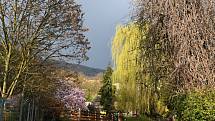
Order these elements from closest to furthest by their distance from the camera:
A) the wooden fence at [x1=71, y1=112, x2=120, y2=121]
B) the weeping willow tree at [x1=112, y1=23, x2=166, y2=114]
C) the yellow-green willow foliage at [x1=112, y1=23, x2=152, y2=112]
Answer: the weeping willow tree at [x1=112, y1=23, x2=166, y2=114]
the yellow-green willow foliage at [x1=112, y1=23, x2=152, y2=112]
the wooden fence at [x1=71, y1=112, x2=120, y2=121]

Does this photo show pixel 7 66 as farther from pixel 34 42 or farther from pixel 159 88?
pixel 159 88

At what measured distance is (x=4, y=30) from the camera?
17.9 m

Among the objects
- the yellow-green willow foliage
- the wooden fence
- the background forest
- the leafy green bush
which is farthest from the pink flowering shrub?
the leafy green bush

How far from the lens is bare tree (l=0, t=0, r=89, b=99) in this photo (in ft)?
58.7

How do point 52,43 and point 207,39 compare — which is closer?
point 207,39

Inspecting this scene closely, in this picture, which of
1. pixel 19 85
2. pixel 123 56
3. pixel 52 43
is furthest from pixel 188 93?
pixel 123 56

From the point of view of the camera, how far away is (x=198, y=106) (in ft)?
38.9

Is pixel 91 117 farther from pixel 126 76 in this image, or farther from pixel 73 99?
pixel 126 76

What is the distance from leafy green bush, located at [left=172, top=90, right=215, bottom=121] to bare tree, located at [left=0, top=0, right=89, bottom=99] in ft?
22.8

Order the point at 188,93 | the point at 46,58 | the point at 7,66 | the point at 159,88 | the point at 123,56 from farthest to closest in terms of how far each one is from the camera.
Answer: the point at 123,56, the point at 46,58, the point at 7,66, the point at 159,88, the point at 188,93

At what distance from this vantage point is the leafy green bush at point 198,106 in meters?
11.5

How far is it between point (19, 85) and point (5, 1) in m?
3.99

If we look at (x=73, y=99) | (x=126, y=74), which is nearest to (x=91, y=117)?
(x=73, y=99)

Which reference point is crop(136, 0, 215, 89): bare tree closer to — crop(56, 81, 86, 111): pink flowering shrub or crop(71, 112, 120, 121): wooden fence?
crop(71, 112, 120, 121): wooden fence
